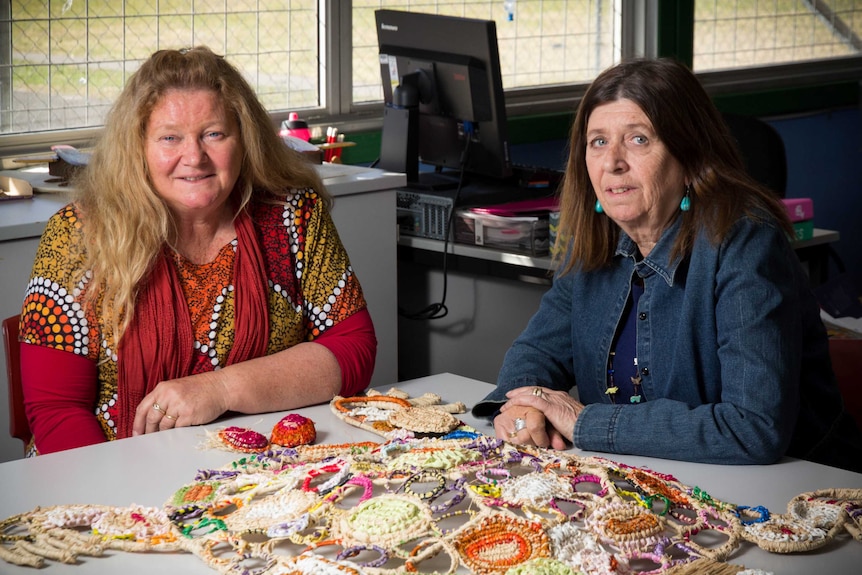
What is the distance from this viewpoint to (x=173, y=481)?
53.3 inches

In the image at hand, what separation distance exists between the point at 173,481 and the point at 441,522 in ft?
1.26

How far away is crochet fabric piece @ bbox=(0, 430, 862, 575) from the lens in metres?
1.10

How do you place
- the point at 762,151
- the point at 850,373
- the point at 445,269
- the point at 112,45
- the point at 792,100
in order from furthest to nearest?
the point at 792,100 → the point at 762,151 → the point at 112,45 → the point at 445,269 → the point at 850,373

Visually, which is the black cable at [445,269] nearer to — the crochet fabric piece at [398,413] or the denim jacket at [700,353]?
the denim jacket at [700,353]

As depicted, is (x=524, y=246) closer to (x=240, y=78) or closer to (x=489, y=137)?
(x=489, y=137)

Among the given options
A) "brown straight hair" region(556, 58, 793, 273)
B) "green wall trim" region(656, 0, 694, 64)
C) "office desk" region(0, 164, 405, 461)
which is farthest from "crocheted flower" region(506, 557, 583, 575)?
"green wall trim" region(656, 0, 694, 64)

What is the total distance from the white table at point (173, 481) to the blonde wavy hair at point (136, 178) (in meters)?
0.30

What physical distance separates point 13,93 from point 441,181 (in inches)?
51.3

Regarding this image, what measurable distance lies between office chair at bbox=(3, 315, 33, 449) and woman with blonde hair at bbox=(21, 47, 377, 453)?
61mm

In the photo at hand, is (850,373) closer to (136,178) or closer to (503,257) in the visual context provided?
(503,257)

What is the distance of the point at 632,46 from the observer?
470 centimetres

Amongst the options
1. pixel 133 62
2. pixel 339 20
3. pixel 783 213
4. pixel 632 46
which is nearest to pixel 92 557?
pixel 783 213

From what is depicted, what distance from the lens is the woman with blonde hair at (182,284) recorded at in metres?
1.67

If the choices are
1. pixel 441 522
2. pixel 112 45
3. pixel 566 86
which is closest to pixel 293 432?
pixel 441 522
